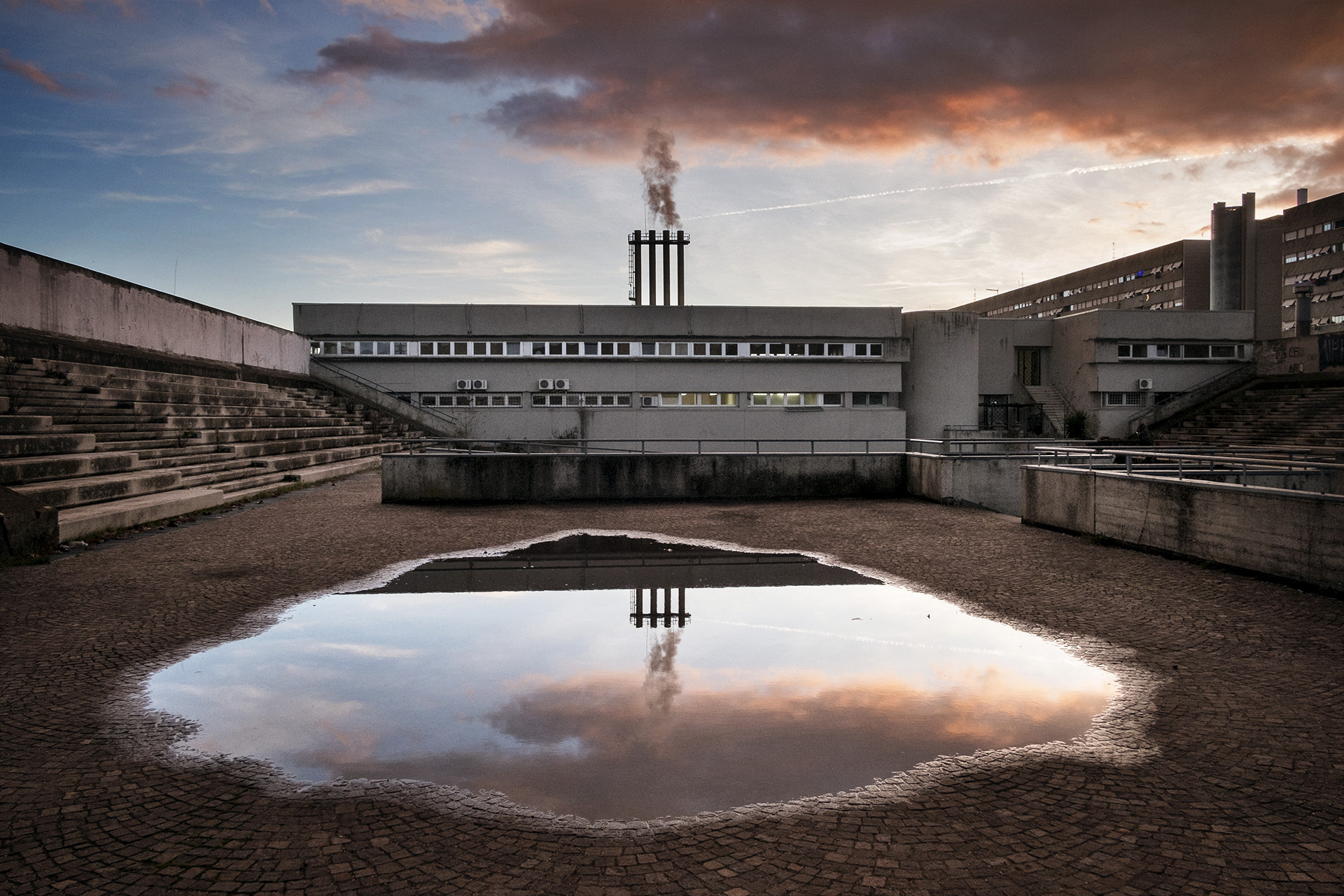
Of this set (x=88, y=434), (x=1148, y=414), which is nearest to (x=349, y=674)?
(x=88, y=434)

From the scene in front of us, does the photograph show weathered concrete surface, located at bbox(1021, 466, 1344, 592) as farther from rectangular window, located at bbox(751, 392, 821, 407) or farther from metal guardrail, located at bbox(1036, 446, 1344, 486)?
rectangular window, located at bbox(751, 392, 821, 407)

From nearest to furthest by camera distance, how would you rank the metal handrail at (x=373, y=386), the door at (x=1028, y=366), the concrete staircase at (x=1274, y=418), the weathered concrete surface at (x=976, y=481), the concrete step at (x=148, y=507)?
the concrete step at (x=148, y=507), the weathered concrete surface at (x=976, y=481), the concrete staircase at (x=1274, y=418), the metal handrail at (x=373, y=386), the door at (x=1028, y=366)

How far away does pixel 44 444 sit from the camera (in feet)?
47.3

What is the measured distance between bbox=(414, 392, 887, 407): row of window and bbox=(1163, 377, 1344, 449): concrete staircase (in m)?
18.7

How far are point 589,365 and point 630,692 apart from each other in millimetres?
33511

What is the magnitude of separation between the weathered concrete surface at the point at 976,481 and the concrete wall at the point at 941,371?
23043 millimetres

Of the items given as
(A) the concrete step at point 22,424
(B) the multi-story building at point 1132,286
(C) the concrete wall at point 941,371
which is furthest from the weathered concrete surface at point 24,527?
(B) the multi-story building at point 1132,286

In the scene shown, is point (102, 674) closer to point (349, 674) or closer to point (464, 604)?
point (349, 674)

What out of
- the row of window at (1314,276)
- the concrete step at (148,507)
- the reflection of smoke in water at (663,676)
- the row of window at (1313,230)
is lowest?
the reflection of smoke in water at (663,676)

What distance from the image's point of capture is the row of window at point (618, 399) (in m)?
38.4

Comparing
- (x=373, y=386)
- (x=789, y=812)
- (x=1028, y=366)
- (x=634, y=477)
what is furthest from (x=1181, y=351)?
(x=789, y=812)

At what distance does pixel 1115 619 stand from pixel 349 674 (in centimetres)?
685

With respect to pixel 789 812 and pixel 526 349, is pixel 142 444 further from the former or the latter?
pixel 526 349

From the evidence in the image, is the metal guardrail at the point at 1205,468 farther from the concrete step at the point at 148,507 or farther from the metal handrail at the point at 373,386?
the metal handrail at the point at 373,386
